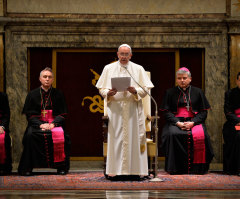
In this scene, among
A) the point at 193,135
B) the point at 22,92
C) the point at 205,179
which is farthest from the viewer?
the point at 22,92

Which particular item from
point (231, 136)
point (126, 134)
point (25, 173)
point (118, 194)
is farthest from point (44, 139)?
point (231, 136)

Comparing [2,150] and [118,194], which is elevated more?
[2,150]

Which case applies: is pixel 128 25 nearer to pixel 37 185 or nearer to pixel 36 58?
pixel 36 58

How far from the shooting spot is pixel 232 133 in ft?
26.8

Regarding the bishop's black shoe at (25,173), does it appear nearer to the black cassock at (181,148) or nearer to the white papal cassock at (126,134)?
the white papal cassock at (126,134)

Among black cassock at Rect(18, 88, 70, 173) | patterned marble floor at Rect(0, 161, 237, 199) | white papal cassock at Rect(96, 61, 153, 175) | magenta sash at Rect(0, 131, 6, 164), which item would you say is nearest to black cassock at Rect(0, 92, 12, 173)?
magenta sash at Rect(0, 131, 6, 164)

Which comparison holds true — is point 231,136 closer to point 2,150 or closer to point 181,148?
point 181,148

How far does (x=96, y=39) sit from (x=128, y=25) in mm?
585

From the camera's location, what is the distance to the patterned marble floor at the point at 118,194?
19.1 ft

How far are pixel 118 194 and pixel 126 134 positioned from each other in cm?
147

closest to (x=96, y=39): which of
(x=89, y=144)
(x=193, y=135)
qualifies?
(x=89, y=144)

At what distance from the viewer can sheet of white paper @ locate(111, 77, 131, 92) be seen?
707 centimetres

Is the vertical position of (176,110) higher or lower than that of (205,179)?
higher

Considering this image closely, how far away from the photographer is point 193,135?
26.6 feet
